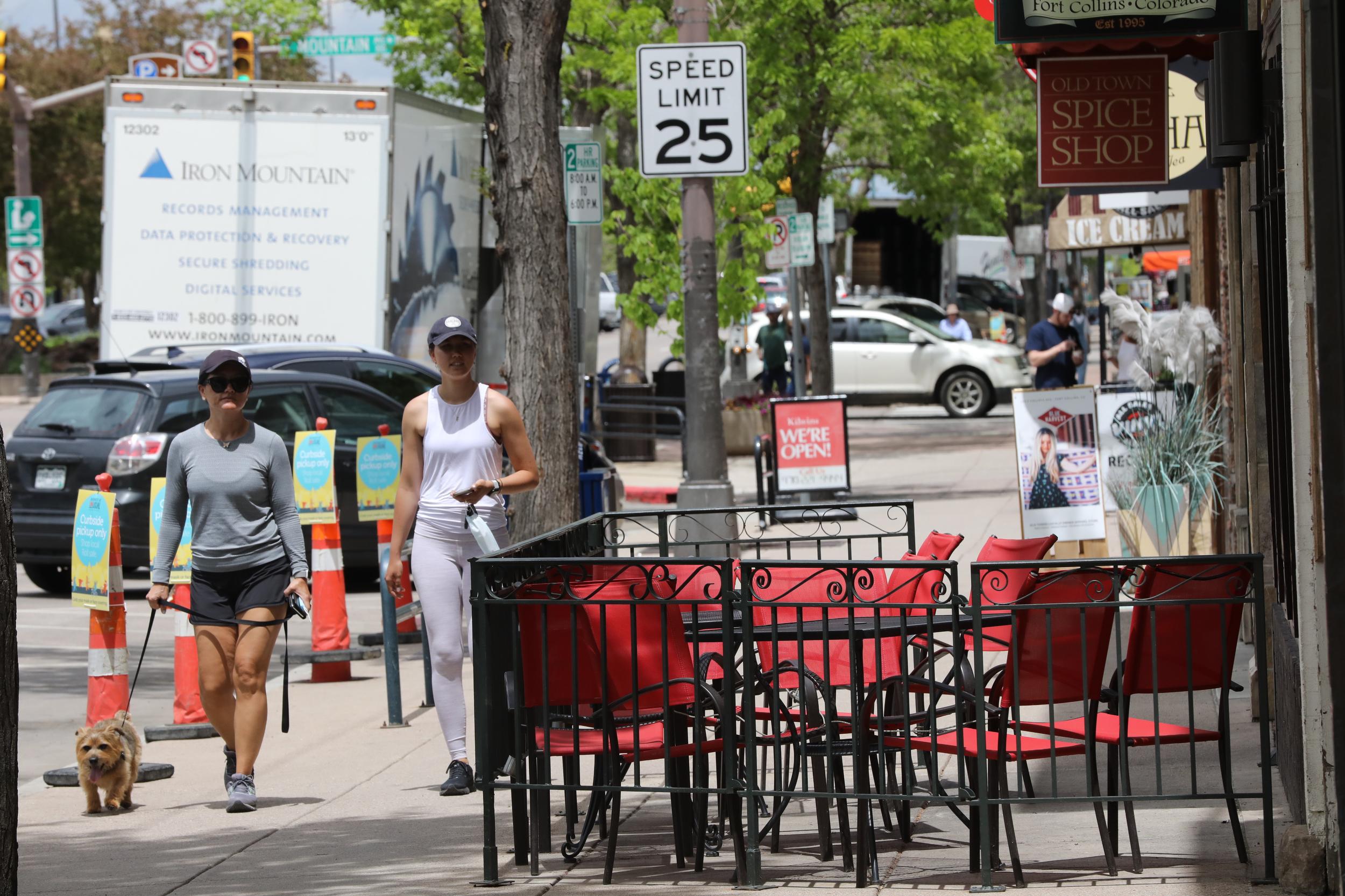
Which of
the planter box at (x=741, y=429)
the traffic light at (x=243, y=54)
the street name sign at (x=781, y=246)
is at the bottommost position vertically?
the planter box at (x=741, y=429)

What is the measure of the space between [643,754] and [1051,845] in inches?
57.0

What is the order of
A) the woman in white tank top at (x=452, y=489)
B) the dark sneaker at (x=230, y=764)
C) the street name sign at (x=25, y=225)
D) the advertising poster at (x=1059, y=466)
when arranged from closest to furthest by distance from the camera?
the woman in white tank top at (x=452, y=489) → the dark sneaker at (x=230, y=764) → the advertising poster at (x=1059, y=466) → the street name sign at (x=25, y=225)

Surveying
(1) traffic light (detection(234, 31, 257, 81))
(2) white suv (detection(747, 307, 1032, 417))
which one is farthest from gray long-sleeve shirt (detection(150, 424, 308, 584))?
(2) white suv (detection(747, 307, 1032, 417))

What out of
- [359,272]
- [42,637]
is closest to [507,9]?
[42,637]

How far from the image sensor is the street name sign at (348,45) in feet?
84.2

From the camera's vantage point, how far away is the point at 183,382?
44.8 feet

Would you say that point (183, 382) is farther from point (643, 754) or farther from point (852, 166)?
point (852, 166)

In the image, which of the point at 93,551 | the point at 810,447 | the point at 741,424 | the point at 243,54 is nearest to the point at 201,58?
the point at 243,54

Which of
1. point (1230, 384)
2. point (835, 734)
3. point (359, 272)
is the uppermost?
point (359, 272)

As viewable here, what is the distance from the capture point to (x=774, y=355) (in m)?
29.0

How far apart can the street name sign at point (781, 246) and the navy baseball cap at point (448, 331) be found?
12289mm

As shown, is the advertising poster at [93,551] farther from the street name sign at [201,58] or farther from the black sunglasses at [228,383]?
the street name sign at [201,58]

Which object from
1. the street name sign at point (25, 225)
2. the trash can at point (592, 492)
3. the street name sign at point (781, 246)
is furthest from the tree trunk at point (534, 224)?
the street name sign at point (25, 225)

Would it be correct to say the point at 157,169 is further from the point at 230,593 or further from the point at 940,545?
the point at 940,545
